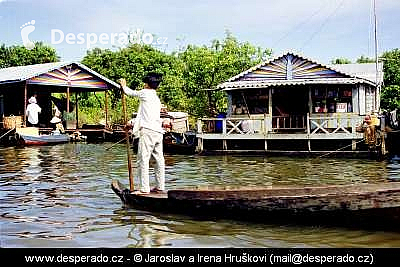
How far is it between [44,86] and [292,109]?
13.2 m

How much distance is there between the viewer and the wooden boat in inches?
214

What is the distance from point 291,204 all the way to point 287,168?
25.2 ft

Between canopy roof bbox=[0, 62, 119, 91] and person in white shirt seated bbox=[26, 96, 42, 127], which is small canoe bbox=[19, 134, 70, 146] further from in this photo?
canopy roof bbox=[0, 62, 119, 91]

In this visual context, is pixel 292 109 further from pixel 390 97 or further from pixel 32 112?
pixel 32 112

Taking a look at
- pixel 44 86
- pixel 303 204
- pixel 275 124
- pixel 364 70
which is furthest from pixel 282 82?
pixel 303 204

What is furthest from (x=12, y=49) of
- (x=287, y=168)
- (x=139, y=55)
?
(x=287, y=168)

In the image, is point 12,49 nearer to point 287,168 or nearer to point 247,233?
point 287,168

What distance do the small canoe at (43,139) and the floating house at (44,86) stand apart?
114 centimetres

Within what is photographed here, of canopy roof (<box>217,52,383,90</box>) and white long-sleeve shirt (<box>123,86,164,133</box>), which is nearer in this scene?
white long-sleeve shirt (<box>123,86,164,133</box>)

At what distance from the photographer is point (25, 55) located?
122 ft

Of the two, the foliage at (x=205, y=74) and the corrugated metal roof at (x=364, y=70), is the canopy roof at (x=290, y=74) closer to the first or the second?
the corrugated metal roof at (x=364, y=70)

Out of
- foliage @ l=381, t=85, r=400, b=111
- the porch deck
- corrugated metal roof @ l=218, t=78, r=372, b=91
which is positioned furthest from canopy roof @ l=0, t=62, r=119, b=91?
foliage @ l=381, t=85, r=400, b=111

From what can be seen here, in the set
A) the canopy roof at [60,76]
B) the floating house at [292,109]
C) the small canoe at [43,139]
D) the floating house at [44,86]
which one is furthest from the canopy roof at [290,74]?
the floating house at [44,86]

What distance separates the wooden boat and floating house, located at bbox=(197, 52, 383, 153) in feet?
35.6
